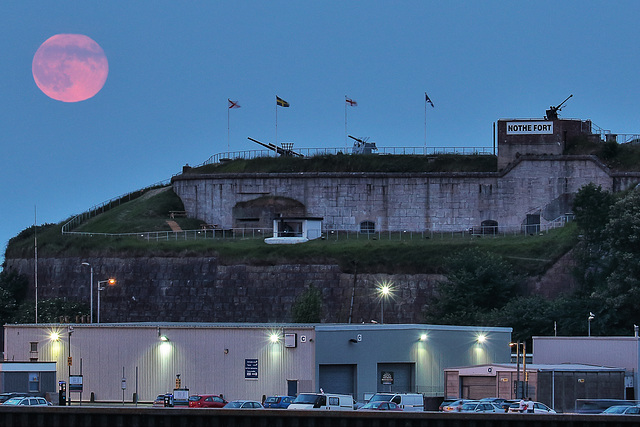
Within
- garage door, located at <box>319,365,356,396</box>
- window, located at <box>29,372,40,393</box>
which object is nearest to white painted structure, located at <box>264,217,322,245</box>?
garage door, located at <box>319,365,356,396</box>

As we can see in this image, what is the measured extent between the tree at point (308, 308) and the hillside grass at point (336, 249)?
4.85 m

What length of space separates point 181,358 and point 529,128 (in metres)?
49.7

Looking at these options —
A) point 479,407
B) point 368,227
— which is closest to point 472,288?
point 368,227

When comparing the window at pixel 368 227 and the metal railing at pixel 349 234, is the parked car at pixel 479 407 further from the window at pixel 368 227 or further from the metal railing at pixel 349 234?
the window at pixel 368 227

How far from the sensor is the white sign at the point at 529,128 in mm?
105062

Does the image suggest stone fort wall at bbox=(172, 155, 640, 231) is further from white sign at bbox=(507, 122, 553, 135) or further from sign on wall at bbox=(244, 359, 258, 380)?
sign on wall at bbox=(244, 359, 258, 380)

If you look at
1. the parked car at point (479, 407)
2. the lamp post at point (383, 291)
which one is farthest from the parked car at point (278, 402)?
A: the lamp post at point (383, 291)

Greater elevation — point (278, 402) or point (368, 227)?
point (368, 227)

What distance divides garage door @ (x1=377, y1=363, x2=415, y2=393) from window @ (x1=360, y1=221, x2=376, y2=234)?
3893cm

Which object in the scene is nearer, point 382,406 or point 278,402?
point 382,406

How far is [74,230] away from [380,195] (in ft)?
85.6

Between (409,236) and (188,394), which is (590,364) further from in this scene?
(409,236)

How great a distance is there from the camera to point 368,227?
105m

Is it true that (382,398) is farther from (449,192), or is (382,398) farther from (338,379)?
(449,192)
